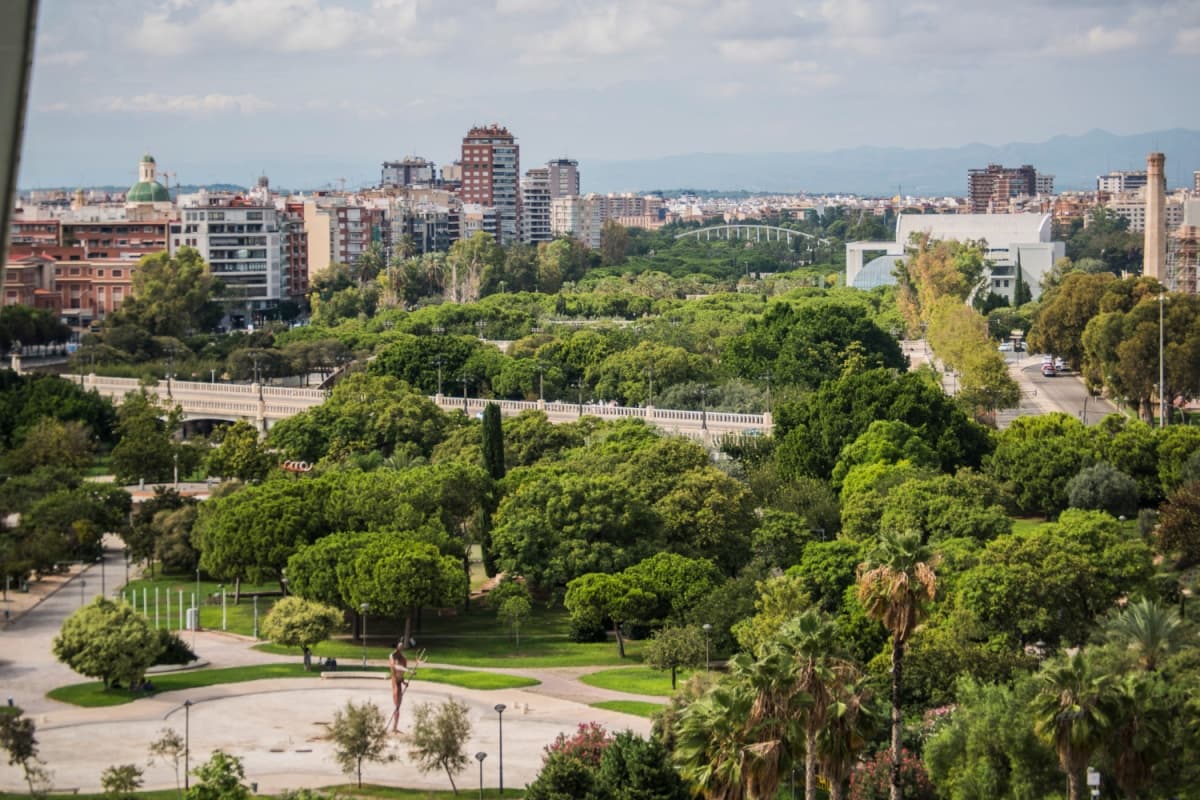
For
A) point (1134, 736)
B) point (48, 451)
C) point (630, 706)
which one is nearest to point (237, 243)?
point (48, 451)

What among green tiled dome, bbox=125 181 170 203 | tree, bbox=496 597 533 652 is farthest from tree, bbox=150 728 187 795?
green tiled dome, bbox=125 181 170 203

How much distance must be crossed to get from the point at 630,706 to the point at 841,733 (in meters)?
12.4

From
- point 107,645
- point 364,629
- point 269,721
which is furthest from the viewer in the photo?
point 364,629

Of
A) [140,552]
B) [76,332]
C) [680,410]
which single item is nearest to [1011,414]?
[680,410]

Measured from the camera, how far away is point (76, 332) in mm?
102188

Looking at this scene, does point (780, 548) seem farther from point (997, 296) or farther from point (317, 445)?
point (997, 296)

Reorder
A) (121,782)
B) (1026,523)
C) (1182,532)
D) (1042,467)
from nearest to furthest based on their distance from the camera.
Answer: (121,782)
(1182,532)
(1026,523)
(1042,467)

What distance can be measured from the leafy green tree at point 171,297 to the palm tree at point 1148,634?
7648 centimetres

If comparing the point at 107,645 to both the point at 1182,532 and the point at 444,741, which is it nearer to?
the point at 444,741

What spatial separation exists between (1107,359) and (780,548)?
3557 cm

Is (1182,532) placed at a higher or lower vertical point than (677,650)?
higher

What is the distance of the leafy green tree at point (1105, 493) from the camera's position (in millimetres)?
49219

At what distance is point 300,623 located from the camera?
3756 centimetres

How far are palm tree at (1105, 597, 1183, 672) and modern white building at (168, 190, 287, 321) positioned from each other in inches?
3606
